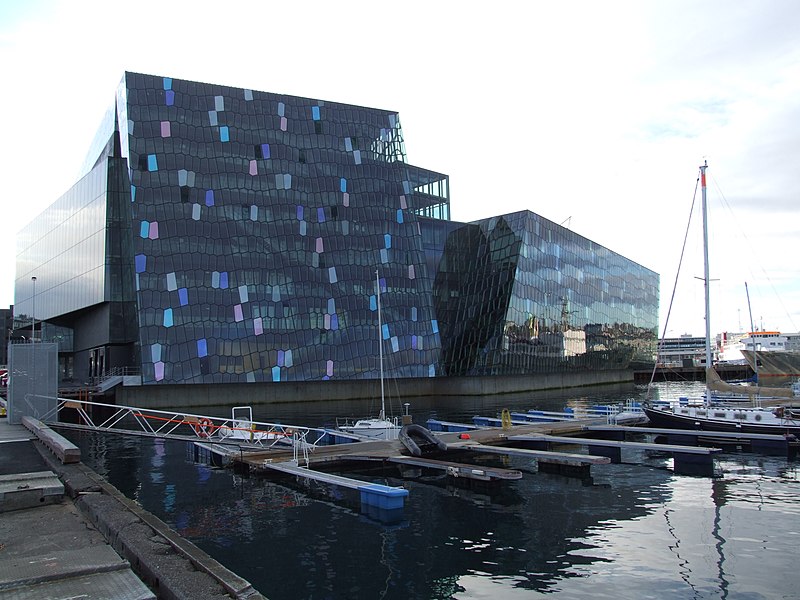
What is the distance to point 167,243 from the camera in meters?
62.5

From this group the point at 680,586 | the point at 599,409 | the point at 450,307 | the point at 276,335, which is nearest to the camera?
the point at 680,586

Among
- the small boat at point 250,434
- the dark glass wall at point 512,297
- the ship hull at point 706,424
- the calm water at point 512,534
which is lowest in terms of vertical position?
the calm water at point 512,534

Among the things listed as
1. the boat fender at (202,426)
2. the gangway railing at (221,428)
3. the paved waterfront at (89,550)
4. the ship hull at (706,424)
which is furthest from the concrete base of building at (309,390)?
the paved waterfront at (89,550)

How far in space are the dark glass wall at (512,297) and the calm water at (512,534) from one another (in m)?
50.6

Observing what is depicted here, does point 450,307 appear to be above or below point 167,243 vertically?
below

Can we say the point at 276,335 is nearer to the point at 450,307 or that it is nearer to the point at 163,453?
the point at 450,307

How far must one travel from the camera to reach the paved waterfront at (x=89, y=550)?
880 cm

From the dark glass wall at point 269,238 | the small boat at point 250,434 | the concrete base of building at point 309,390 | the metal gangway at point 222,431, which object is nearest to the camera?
the metal gangway at point 222,431

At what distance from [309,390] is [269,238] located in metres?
16.0

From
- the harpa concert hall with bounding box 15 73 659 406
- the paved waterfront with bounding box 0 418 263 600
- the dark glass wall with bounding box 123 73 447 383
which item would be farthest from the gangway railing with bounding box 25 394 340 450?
the dark glass wall with bounding box 123 73 447 383

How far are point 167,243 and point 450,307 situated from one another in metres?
33.3

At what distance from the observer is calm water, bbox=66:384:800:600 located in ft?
42.5

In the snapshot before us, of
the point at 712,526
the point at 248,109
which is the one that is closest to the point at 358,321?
the point at 248,109

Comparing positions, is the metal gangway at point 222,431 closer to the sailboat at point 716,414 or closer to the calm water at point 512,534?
the calm water at point 512,534
